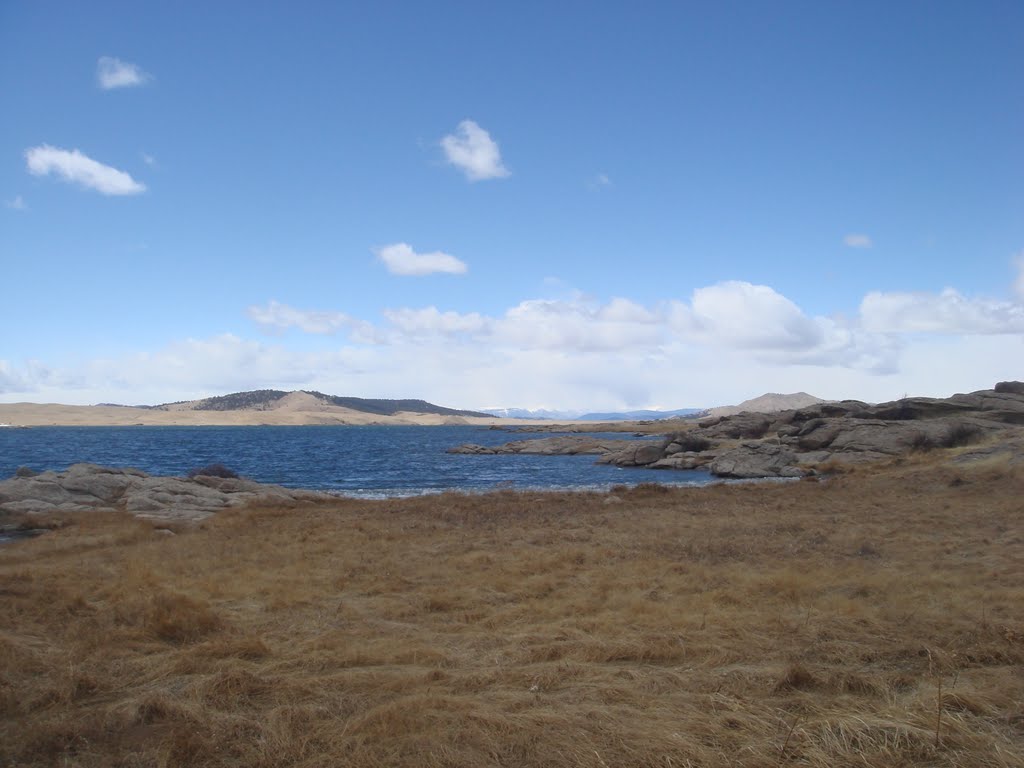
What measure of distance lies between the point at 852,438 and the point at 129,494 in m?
54.4

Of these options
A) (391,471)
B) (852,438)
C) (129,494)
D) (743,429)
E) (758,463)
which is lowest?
(391,471)

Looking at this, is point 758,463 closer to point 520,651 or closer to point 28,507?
point 28,507

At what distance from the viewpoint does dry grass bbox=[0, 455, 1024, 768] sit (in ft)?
18.6

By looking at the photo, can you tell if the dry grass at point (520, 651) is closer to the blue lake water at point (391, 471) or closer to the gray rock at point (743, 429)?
the blue lake water at point (391, 471)

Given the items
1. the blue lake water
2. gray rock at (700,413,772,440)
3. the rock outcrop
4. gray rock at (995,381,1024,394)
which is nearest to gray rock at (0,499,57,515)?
the rock outcrop

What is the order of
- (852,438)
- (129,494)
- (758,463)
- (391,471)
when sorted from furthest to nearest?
1. (391,471)
2. (852,438)
3. (758,463)
4. (129,494)

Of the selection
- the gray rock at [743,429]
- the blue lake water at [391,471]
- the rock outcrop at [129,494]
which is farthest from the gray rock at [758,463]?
the rock outcrop at [129,494]

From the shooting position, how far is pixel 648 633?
9297mm

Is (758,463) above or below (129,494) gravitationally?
below

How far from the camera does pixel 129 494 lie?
28.8 meters

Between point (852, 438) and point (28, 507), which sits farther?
point (852, 438)

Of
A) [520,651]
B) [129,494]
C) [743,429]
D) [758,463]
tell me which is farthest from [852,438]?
[520,651]

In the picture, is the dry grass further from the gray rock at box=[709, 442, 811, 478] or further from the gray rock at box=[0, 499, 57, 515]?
the gray rock at box=[709, 442, 811, 478]

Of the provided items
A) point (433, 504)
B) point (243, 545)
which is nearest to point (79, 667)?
point (243, 545)
